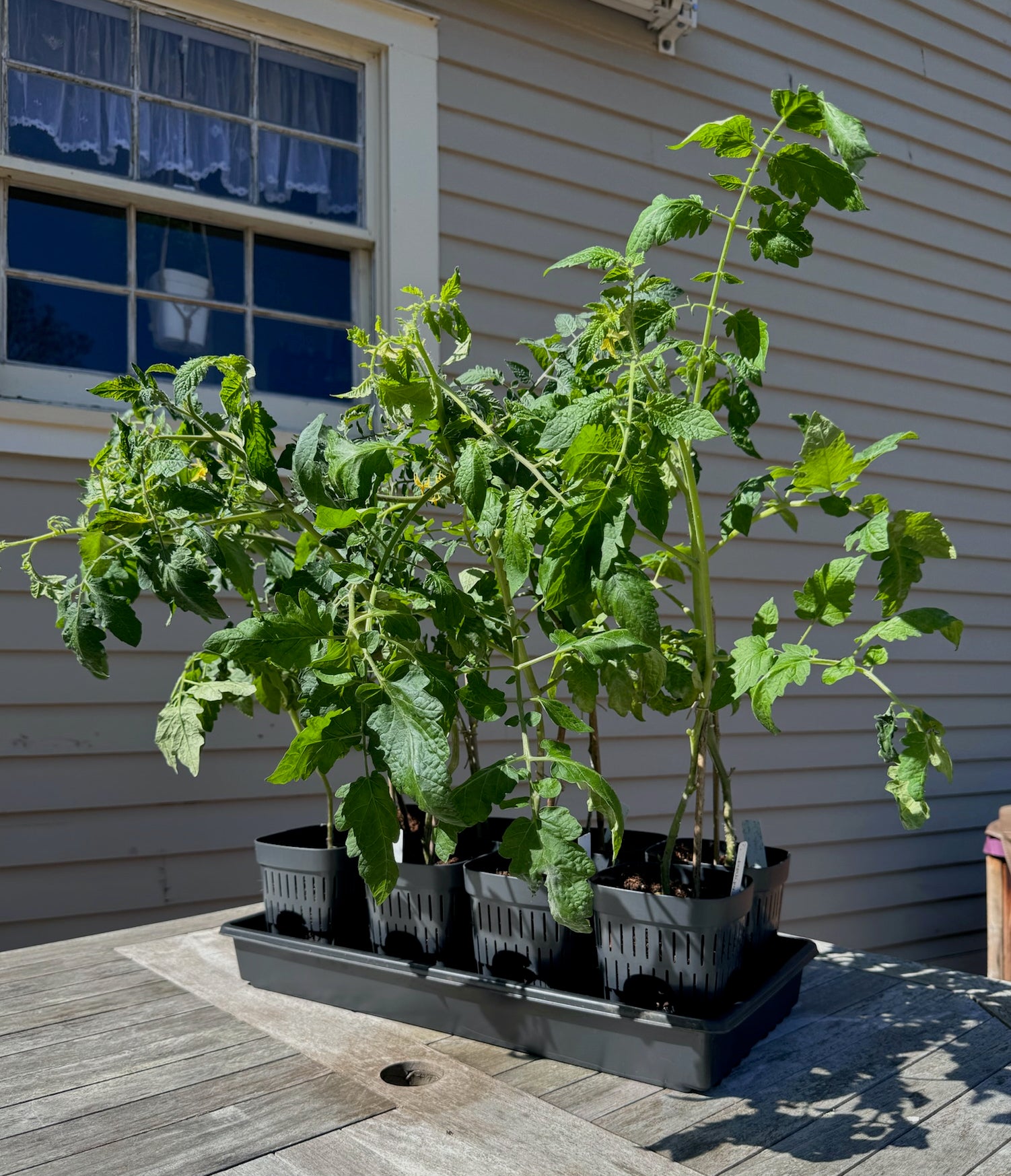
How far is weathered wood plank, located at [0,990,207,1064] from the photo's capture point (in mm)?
1053

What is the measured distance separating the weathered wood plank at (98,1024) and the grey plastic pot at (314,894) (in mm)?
133

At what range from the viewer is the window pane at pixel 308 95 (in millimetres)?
2486

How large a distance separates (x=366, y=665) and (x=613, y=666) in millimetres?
229

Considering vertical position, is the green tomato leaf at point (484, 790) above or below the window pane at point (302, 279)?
below

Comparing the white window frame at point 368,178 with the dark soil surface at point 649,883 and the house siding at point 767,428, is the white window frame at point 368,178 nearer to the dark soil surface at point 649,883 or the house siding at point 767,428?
the house siding at point 767,428

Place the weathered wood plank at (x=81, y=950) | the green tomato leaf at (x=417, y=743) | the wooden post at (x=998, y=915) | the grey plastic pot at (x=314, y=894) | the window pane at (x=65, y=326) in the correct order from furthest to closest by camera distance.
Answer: the wooden post at (x=998, y=915) < the window pane at (x=65, y=326) < the weathered wood plank at (x=81, y=950) < the grey plastic pot at (x=314, y=894) < the green tomato leaf at (x=417, y=743)

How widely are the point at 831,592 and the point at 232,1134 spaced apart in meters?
0.68

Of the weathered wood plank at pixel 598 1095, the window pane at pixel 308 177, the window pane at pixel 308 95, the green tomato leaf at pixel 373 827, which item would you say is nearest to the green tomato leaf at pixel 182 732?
the green tomato leaf at pixel 373 827

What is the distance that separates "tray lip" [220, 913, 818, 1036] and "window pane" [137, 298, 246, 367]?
155 centimetres

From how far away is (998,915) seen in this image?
9.36 feet

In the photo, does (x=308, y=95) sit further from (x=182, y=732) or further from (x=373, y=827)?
(x=373, y=827)

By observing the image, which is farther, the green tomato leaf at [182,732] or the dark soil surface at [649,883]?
the green tomato leaf at [182,732]

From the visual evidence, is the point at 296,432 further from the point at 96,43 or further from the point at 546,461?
the point at 546,461

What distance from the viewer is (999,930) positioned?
284 cm
